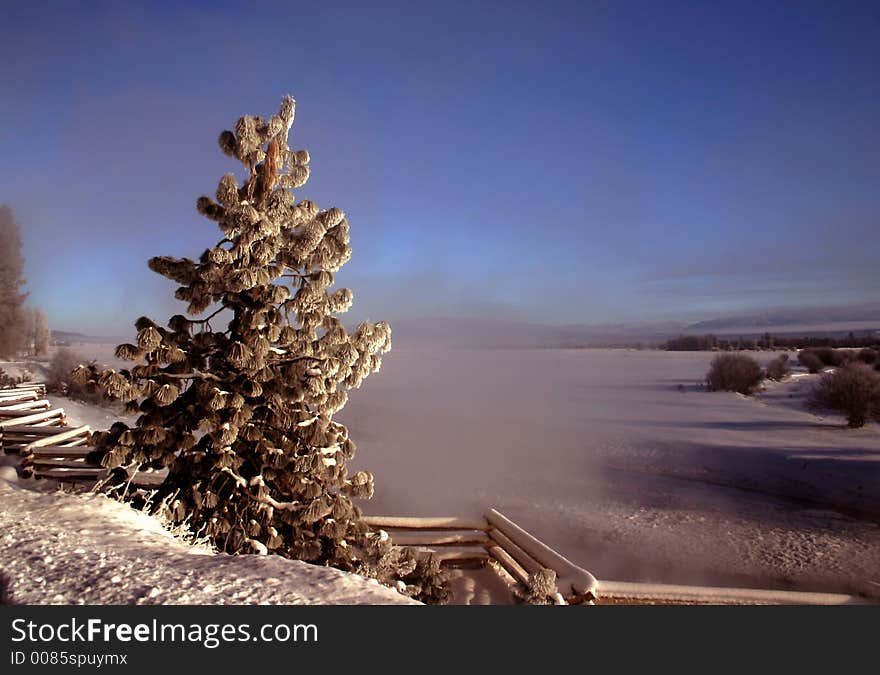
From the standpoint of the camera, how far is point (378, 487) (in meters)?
16.1

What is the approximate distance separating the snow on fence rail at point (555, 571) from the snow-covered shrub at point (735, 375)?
79.1 feet

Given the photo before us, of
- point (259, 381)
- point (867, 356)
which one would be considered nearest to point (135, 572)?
point (259, 381)

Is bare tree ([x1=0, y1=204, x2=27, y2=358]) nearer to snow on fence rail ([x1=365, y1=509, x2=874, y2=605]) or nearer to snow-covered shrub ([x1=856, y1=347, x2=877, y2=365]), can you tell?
snow on fence rail ([x1=365, y1=509, x2=874, y2=605])

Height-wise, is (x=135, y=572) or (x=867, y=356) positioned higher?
(x=867, y=356)

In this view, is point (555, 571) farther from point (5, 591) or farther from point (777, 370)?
point (777, 370)

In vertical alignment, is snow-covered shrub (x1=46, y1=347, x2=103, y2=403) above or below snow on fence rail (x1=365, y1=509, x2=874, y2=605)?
above

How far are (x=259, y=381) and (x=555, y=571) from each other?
384 cm

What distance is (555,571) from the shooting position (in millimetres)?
5504

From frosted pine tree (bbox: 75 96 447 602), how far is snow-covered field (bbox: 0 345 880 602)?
4.00 ft

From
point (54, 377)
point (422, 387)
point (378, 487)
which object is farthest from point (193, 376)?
point (422, 387)

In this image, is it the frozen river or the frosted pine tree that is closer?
the frosted pine tree

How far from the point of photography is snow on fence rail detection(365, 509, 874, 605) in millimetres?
5293

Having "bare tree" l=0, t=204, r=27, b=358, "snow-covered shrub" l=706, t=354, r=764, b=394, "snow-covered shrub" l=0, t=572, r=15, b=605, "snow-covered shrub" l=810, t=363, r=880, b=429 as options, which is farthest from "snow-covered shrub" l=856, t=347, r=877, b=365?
"bare tree" l=0, t=204, r=27, b=358
